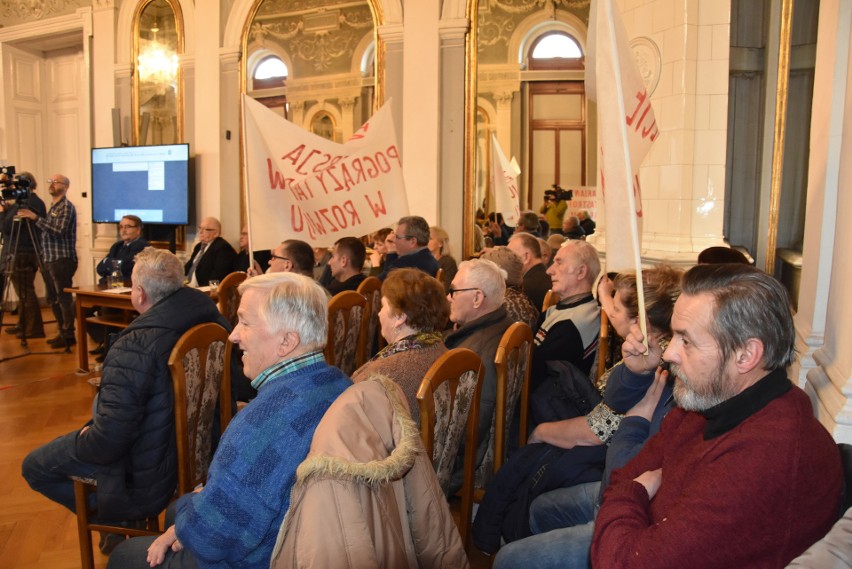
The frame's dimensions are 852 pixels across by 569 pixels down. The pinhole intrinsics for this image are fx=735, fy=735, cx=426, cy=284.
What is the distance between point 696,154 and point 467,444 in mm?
2577

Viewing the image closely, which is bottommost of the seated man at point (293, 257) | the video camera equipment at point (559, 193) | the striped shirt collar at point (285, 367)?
the striped shirt collar at point (285, 367)

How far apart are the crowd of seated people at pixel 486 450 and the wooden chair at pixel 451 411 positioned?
0.12m

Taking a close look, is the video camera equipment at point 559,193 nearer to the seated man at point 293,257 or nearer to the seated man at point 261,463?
the seated man at point 293,257

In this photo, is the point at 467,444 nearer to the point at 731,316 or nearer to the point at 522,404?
the point at 522,404

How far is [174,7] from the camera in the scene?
25.5 feet

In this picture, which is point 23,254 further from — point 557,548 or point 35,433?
point 557,548

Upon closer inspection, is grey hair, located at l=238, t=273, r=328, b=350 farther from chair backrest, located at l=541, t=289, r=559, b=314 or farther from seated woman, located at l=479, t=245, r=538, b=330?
chair backrest, located at l=541, t=289, r=559, b=314

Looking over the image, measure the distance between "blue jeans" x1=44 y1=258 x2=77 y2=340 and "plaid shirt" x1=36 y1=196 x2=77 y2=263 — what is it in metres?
0.06

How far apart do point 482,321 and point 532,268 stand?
5.80ft

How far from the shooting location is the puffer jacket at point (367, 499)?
124 centimetres

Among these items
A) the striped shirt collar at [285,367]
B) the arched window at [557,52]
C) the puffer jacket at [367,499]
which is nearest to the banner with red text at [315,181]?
the arched window at [557,52]

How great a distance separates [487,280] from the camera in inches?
116

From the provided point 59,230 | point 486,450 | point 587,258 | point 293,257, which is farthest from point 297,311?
point 59,230

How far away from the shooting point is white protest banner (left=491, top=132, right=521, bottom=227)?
20.5ft
